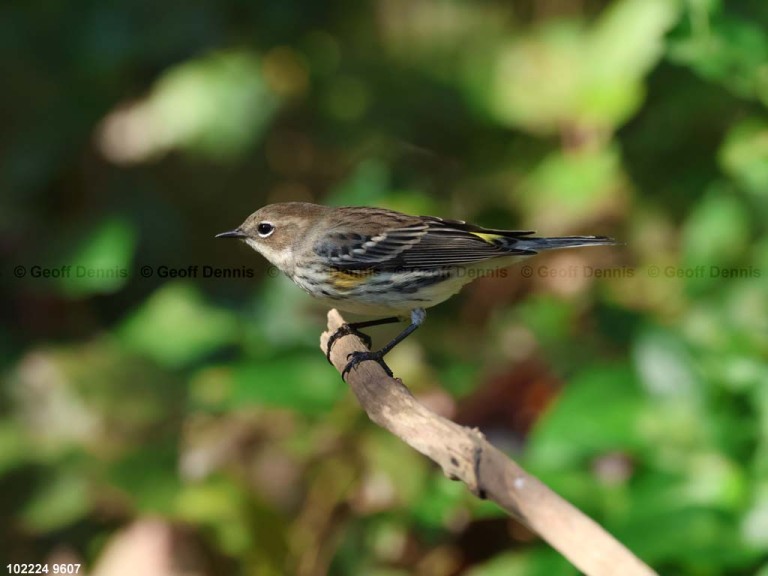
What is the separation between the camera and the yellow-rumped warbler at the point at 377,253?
3.12 meters

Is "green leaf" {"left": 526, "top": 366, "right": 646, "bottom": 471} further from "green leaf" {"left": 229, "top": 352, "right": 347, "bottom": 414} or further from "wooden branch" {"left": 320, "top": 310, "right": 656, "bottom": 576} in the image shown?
"wooden branch" {"left": 320, "top": 310, "right": 656, "bottom": 576}

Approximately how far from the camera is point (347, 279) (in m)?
3.14

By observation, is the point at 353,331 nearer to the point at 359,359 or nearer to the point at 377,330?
the point at 359,359

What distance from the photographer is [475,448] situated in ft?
5.90

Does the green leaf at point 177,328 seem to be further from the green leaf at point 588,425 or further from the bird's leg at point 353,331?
the green leaf at point 588,425

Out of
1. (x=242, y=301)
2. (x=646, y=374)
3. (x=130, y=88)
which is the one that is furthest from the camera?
(x=130, y=88)

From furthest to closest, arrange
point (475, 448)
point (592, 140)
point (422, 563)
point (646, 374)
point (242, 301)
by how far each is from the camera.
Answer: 1. point (592, 140)
2. point (242, 301)
3. point (422, 563)
4. point (646, 374)
5. point (475, 448)

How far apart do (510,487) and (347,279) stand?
1522mm

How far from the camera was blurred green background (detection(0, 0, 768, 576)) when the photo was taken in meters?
3.19

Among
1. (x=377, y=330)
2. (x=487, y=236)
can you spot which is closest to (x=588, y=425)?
(x=487, y=236)

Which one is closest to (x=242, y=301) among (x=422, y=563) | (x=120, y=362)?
(x=120, y=362)

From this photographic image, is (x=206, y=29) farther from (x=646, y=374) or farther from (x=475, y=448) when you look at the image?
(x=475, y=448)

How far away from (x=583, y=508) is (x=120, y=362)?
207 cm

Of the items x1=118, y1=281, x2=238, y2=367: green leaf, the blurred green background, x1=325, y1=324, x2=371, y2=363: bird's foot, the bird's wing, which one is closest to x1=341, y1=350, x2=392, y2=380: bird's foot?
x1=325, y1=324, x2=371, y2=363: bird's foot
